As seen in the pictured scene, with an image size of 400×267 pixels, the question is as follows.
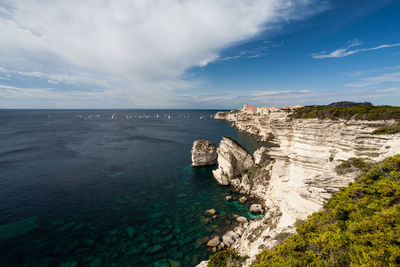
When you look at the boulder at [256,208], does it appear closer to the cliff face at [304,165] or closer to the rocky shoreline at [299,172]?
the rocky shoreline at [299,172]

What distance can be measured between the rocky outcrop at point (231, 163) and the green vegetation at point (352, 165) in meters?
20.3

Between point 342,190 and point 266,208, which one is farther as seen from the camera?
point 266,208

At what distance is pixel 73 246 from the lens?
64.6 ft

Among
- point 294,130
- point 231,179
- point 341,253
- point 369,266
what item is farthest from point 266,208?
point 369,266

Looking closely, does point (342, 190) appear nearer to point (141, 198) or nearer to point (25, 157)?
point (141, 198)

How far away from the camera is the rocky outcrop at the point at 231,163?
1417 inches

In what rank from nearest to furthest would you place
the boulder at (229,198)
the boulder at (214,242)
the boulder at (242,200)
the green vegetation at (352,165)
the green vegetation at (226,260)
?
the green vegetation at (226,260), the green vegetation at (352,165), the boulder at (214,242), the boulder at (242,200), the boulder at (229,198)

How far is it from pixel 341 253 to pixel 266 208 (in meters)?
19.1

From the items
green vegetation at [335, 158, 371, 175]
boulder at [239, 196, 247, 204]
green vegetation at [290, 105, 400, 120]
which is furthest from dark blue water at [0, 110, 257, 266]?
green vegetation at [290, 105, 400, 120]

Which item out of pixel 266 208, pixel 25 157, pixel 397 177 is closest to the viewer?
pixel 397 177

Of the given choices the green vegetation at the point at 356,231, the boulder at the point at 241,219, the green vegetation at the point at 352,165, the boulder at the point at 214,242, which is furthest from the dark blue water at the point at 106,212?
the green vegetation at the point at 352,165

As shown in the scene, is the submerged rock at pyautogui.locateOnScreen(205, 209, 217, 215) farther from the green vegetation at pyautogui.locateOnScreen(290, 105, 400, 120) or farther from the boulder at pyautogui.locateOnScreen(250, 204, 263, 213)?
the green vegetation at pyautogui.locateOnScreen(290, 105, 400, 120)

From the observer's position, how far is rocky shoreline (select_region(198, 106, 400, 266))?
1612 cm

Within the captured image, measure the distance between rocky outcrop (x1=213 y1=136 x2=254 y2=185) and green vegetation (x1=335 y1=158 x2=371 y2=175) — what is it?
66.7 ft
